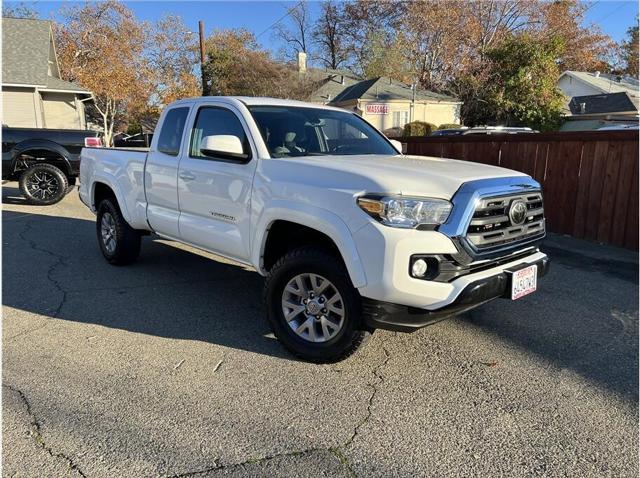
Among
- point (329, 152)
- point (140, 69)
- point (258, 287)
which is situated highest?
point (140, 69)

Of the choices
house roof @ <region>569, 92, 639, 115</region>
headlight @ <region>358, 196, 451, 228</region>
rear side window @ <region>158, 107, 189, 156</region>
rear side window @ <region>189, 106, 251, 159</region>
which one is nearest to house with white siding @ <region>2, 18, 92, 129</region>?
rear side window @ <region>158, 107, 189, 156</region>

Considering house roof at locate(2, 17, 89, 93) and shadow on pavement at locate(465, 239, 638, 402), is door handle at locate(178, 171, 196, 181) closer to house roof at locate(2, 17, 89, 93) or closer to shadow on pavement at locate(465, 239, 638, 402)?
shadow on pavement at locate(465, 239, 638, 402)

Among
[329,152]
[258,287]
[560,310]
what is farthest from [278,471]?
[560,310]

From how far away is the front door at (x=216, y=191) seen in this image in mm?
4055

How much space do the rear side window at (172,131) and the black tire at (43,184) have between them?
263 inches

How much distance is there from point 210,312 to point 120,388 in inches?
57.2

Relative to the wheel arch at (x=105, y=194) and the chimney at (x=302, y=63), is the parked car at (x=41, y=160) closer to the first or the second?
the wheel arch at (x=105, y=194)

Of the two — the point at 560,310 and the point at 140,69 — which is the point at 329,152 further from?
the point at 140,69

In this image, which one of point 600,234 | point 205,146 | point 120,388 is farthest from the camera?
point 600,234

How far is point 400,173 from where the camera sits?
339cm

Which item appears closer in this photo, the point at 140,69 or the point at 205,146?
the point at 205,146

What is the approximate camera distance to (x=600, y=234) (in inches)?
301

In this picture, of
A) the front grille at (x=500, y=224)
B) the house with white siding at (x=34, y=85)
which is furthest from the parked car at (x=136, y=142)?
the house with white siding at (x=34, y=85)

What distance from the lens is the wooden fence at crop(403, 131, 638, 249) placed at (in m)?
7.15
